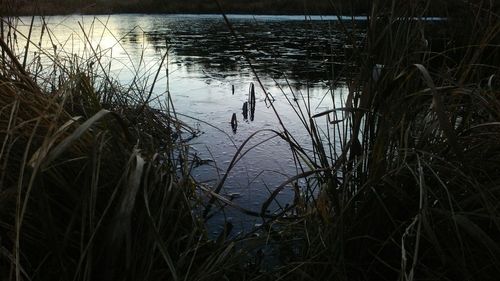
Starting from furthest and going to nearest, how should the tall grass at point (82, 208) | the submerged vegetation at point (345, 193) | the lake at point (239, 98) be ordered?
the lake at point (239, 98) → the submerged vegetation at point (345, 193) → the tall grass at point (82, 208)

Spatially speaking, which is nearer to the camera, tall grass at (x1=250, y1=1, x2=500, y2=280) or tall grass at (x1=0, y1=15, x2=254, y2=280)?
tall grass at (x1=0, y1=15, x2=254, y2=280)

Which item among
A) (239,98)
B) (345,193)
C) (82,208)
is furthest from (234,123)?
(82,208)

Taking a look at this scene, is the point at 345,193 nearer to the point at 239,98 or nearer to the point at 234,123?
the point at 234,123

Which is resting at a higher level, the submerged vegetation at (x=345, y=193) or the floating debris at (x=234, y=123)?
the submerged vegetation at (x=345, y=193)

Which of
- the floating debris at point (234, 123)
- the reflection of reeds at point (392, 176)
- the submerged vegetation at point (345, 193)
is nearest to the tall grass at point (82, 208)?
the submerged vegetation at point (345, 193)

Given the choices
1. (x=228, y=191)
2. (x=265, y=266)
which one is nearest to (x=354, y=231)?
(x=265, y=266)

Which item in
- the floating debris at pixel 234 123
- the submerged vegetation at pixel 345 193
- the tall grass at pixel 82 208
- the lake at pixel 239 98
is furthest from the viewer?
the floating debris at pixel 234 123

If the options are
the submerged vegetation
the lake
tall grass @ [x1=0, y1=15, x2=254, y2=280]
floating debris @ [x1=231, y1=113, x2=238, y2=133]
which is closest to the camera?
tall grass @ [x1=0, y1=15, x2=254, y2=280]

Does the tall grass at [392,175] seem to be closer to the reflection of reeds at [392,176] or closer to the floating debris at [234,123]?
the reflection of reeds at [392,176]

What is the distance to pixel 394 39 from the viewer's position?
1.74 m

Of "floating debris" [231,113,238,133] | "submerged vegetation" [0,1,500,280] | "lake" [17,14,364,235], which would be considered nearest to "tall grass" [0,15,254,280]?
"submerged vegetation" [0,1,500,280]

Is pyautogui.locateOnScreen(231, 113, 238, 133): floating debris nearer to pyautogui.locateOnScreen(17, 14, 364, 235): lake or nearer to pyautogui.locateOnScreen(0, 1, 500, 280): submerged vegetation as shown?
pyautogui.locateOnScreen(17, 14, 364, 235): lake

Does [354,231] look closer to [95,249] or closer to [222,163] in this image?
[95,249]

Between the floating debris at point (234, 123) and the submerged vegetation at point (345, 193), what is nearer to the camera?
the submerged vegetation at point (345, 193)
